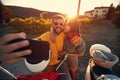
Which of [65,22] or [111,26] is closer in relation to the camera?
[65,22]

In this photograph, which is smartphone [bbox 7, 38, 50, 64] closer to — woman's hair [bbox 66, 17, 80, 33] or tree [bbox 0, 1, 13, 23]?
woman's hair [bbox 66, 17, 80, 33]

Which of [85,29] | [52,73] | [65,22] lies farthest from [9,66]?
[85,29]

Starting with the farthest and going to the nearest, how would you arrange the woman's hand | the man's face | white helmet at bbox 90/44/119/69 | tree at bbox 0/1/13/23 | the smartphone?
tree at bbox 0/1/13/23 → the man's face → white helmet at bbox 90/44/119/69 → the smartphone → the woman's hand

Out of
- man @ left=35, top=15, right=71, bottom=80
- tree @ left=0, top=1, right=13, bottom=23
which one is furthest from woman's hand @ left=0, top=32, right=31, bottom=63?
tree @ left=0, top=1, right=13, bottom=23

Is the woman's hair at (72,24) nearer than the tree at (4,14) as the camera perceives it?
Yes

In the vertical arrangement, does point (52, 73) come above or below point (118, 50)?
above

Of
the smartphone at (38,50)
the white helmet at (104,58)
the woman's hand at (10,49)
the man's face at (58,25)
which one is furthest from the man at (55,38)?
the woman's hand at (10,49)

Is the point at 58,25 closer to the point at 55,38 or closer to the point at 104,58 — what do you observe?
the point at 55,38

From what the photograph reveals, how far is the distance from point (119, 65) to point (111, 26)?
12378 mm

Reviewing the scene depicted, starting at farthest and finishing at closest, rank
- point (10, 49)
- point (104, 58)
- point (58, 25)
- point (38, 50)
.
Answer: point (58, 25) → point (104, 58) → point (38, 50) → point (10, 49)

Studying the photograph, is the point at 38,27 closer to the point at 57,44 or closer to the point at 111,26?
the point at 111,26

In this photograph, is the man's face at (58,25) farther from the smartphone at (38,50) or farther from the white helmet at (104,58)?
the smartphone at (38,50)

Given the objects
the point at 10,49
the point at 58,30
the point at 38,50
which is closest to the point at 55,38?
the point at 58,30

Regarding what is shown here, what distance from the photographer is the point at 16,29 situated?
50.8 feet
